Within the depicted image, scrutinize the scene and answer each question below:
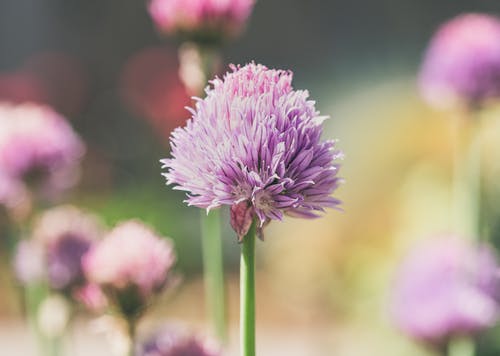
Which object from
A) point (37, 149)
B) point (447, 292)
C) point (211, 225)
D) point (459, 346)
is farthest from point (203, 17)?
point (459, 346)

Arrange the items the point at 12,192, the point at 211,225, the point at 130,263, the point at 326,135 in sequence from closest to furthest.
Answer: the point at 130,263 < the point at 211,225 < the point at 12,192 < the point at 326,135

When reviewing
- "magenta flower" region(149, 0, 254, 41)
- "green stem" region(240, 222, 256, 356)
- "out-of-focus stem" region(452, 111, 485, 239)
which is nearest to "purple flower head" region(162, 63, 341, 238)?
"green stem" region(240, 222, 256, 356)

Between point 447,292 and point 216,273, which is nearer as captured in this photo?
point 216,273

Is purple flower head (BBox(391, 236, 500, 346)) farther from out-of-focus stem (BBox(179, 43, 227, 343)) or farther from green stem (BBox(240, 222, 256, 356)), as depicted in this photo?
green stem (BBox(240, 222, 256, 356))

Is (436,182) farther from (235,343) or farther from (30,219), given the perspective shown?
(30,219)

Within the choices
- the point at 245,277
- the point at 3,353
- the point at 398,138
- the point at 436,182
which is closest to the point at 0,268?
the point at 3,353

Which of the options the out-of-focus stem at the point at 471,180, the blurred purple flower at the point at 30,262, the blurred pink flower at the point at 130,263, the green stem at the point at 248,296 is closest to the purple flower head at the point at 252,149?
the green stem at the point at 248,296

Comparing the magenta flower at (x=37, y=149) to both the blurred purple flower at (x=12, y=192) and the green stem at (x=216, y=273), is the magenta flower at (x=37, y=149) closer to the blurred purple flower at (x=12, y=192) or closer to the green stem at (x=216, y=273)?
the blurred purple flower at (x=12, y=192)

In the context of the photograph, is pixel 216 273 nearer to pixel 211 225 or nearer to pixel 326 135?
pixel 211 225
